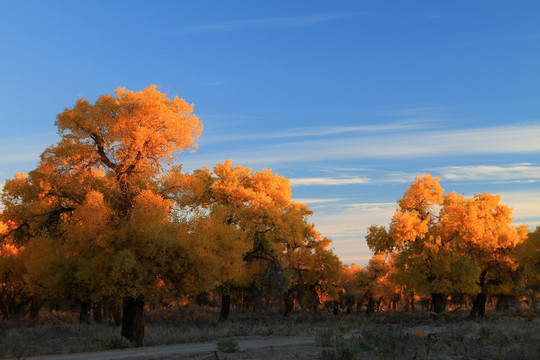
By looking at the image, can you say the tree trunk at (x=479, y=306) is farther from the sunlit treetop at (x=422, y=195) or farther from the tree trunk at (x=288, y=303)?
the tree trunk at (x=288, y=303)

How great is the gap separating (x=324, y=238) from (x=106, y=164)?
33414mm

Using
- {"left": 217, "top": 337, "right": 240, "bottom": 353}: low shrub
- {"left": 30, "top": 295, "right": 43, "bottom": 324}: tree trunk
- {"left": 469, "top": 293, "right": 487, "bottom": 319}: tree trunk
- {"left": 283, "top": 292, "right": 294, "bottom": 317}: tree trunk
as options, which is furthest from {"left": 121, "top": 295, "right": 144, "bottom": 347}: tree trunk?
{"left": 469, "top": 293, "right": 487, "bottom": 319}: tree trunk

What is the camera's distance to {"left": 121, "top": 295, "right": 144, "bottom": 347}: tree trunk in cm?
2425

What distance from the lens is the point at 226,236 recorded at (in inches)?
1006

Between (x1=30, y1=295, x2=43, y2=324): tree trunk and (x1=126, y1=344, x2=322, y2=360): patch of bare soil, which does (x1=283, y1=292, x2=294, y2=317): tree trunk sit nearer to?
(x1=30, y1=295, x2=43, y2=324): tree trunk

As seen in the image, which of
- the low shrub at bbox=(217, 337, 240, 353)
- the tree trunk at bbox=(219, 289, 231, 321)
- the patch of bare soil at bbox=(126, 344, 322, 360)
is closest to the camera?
the patch of bare soil at bbox=(126, 344, 322, 360)

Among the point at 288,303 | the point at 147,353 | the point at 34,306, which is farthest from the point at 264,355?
the point at 34,306

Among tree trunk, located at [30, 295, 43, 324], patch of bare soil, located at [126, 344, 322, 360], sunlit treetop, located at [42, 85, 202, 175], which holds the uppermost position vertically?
sunlit treetop, located at [42, 85, 202, 175]

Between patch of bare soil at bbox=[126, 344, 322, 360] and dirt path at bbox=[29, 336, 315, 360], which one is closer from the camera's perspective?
patch of bare soil at bbox=[126, 344, 322, 360]

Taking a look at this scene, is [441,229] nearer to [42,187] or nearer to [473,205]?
[473,205]

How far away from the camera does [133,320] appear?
24.7 meters

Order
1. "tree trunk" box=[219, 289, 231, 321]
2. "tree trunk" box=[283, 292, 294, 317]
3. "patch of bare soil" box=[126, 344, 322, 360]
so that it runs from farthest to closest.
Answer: "tree trunk" box=[283, 292, 294, 317]
"tree trunk" box=[219, 289, 231, 321]
"patch of bare soil" box=[126, 344, 322, 360]

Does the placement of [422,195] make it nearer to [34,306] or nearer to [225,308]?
[225,308]

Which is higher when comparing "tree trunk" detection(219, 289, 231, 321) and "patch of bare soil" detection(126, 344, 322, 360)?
"patch of bare soil" detection(126, 344, 322, 360)
